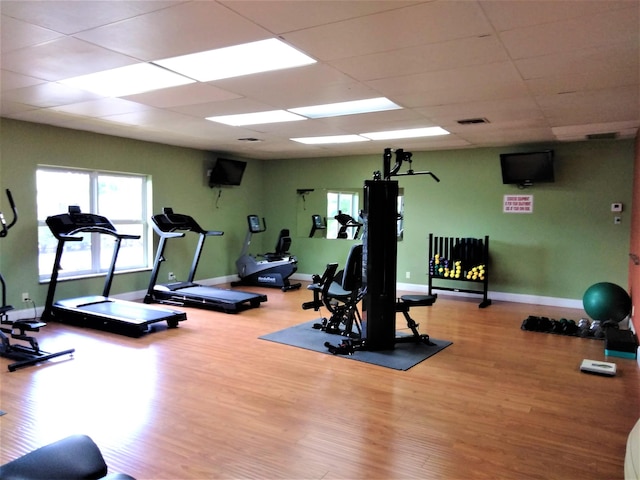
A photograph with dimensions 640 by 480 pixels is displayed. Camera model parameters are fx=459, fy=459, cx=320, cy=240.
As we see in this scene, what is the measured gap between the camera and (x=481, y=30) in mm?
2586

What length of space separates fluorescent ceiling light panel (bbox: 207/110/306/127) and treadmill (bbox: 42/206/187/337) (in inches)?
76.2

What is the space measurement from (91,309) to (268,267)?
10.9 ft

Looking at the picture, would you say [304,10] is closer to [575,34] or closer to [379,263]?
[575,34]

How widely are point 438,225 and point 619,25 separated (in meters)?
5.27

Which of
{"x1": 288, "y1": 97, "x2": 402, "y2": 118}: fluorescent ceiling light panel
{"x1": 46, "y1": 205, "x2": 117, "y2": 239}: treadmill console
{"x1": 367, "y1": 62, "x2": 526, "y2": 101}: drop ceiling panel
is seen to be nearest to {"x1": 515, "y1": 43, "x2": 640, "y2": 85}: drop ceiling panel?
{"x1": 367, "y1": 62, "x2": 526, "y2": 101}: drop ceiling panel

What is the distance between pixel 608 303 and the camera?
5.20 m

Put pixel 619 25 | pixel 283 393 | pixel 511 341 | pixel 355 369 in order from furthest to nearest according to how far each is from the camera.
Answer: pixel 511 341
pixel 355 369
pixel 283 393
pixel 619 25

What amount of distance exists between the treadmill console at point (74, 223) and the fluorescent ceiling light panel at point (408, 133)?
3569mm

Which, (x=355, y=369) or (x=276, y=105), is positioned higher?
(x=276, y=105)

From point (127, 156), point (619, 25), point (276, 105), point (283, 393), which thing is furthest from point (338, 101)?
point (127, 156)

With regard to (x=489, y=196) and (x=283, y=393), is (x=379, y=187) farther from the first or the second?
(x=489, y=196)

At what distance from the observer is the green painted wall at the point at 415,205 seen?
561 centimetres

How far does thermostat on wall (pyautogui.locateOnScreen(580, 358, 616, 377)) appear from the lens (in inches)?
152

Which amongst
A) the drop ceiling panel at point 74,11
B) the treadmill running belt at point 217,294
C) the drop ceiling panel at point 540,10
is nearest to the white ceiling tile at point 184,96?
the drop ceiling panel at point 74,11
